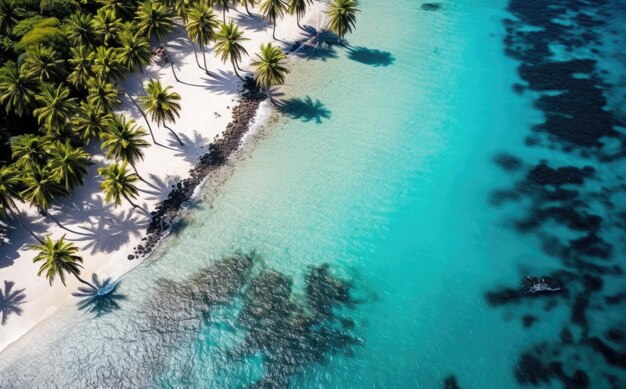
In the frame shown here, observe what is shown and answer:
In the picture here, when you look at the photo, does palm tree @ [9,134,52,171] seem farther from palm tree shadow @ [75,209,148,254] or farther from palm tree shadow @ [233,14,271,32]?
palm tree shadow @ [233,14,271,32]

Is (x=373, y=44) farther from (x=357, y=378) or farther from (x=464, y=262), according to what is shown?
(x=357, y=378)

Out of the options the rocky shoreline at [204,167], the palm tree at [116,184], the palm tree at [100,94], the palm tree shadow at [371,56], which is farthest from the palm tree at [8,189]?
the palm tree shadow at [371,56]

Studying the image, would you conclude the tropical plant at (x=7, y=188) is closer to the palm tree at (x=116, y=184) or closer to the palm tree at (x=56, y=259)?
the palm tree at (x=56, y=259)

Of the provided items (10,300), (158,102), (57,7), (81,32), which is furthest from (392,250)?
(57,7)

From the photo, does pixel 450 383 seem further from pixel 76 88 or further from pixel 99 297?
pixel 76 88

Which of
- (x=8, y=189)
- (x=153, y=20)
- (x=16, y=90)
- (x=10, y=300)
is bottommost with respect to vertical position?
(x=10, y=300)

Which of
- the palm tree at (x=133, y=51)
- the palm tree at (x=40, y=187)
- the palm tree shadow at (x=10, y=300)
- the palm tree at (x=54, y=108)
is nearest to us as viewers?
the palm tree shadow at (x=10, y=300)

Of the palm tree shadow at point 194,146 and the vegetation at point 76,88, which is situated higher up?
the vegetation at point 76,88
